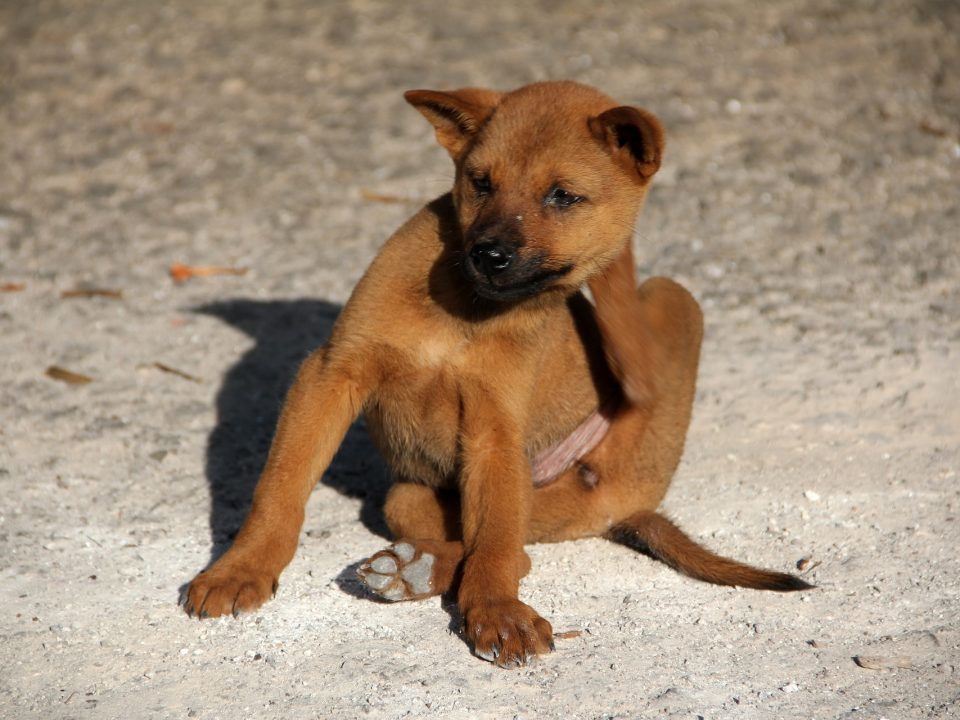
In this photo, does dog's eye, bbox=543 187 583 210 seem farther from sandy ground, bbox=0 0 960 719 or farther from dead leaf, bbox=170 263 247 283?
dead leaf, bbox=170 263 247 283

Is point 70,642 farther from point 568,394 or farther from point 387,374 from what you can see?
point 568,394

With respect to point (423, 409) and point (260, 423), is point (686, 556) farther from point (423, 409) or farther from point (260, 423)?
point (260, 423)

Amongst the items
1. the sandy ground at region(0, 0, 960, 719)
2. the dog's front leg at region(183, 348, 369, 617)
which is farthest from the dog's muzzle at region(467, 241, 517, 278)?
the sandy ground at region(0, 0, 960, 719)

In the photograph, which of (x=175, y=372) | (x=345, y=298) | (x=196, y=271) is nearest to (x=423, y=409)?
(x=175, y=372)

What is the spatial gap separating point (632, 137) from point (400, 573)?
1.85 metres

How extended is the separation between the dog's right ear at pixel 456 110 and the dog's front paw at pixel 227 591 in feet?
5.91

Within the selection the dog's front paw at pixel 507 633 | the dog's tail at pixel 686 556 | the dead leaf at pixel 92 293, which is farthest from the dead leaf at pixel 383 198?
the dog's front paw at pixel 507 633

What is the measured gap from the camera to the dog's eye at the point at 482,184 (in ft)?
15.8

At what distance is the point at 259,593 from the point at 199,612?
0.22m

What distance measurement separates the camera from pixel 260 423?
6.52 metres

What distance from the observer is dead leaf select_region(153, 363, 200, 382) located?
271 inches

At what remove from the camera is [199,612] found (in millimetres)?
4516

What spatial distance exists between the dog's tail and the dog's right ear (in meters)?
1.72

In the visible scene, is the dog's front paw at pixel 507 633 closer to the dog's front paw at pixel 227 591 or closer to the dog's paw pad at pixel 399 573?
the dog's paw pad at pixel 399 573
